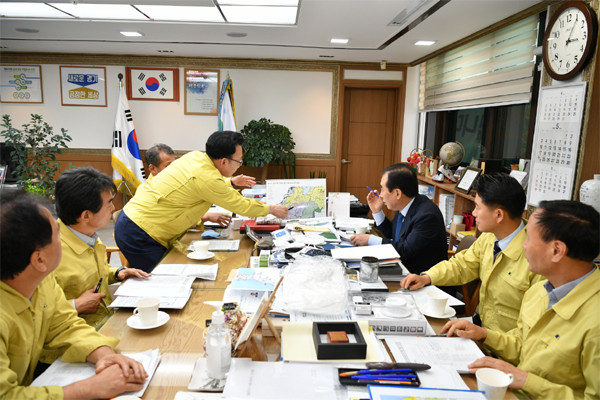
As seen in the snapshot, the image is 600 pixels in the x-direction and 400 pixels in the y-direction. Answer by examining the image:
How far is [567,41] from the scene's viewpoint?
260cm

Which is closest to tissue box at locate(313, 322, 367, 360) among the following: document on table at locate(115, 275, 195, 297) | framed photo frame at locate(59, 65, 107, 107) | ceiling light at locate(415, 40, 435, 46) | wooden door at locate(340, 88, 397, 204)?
document on table at locate(115, 275, 195, 297)

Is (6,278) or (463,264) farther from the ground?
(6,278)

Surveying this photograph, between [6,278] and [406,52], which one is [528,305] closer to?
[6,278]

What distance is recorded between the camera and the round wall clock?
2392 mm

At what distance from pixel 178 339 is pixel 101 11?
10.7 feet

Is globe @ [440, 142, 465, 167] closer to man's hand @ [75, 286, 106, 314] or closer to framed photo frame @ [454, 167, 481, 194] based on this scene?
framed photo frame @ [454, 167, 481, 194]

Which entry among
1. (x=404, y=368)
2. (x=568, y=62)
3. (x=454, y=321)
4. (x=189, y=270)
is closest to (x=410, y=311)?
(x=454, y=321)

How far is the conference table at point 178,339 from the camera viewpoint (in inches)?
46.8

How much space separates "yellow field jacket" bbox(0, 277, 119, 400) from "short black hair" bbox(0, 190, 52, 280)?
0.10 meters

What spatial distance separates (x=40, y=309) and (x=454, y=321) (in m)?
1.37

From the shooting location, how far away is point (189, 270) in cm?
206

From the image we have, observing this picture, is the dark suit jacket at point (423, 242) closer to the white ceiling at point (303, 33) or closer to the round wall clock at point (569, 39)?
the round wall clock at point (569, 39)

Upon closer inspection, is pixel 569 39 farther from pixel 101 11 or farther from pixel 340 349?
pixel 101 11

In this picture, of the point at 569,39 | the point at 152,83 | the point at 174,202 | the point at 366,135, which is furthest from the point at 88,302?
the point at 366,135
